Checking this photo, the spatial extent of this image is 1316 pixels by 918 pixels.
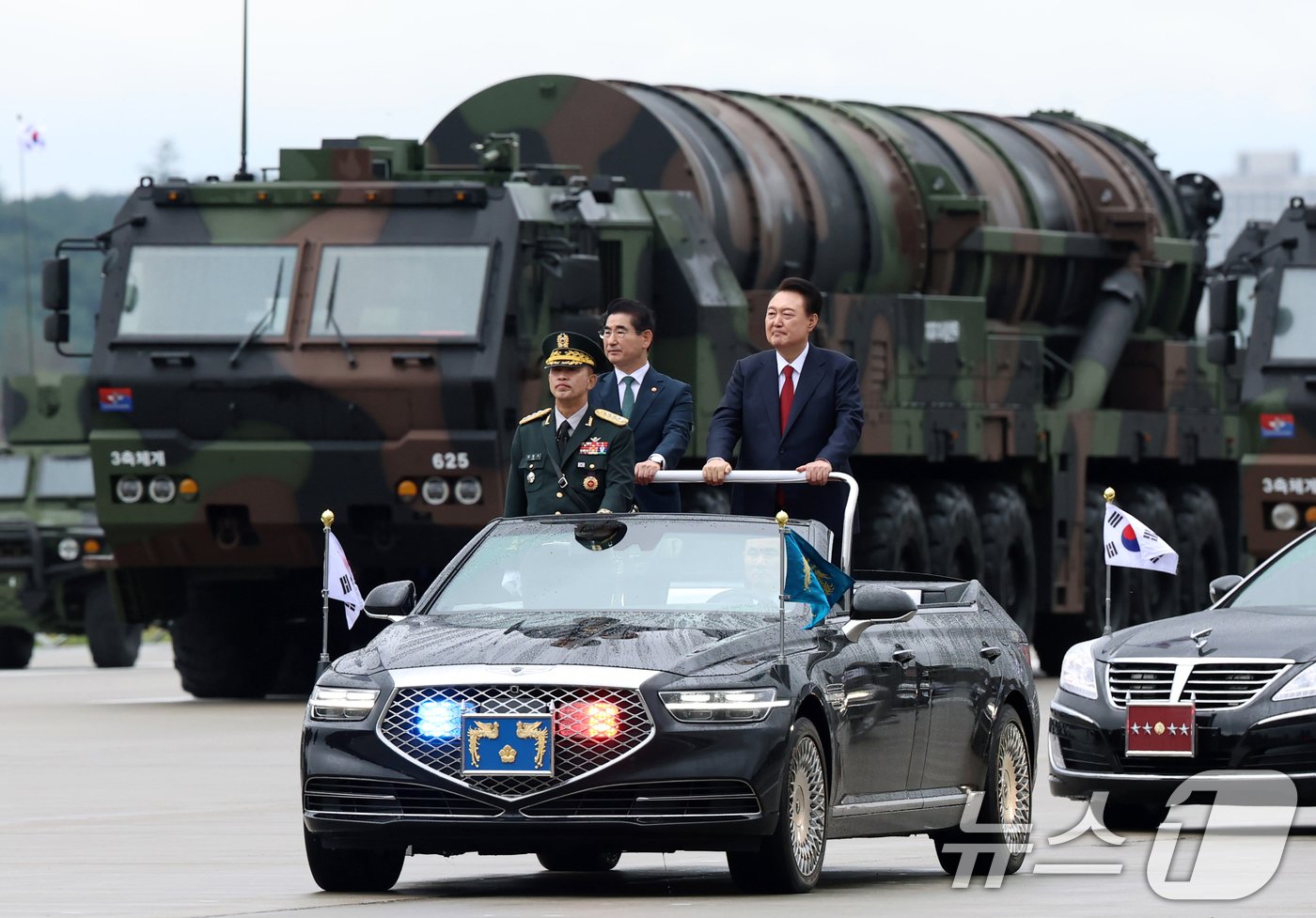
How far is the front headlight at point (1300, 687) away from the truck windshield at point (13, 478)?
68.9 ft

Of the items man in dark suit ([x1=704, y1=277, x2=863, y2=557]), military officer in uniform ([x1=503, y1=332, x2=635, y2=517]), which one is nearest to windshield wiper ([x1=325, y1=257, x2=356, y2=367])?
man in dark suit ([x1=704, y1=277, x2=863, y2=557])

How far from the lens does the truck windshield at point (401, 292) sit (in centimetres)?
2342

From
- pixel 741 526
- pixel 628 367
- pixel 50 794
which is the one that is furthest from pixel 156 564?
pixel 741 526

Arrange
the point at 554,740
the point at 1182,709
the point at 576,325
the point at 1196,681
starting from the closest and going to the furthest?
1. the point at 554,740
2. the point at 1182,709
3. the point at 1196,681
4. the point at 576,325

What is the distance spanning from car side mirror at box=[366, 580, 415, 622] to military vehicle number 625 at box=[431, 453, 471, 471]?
35.0 ft

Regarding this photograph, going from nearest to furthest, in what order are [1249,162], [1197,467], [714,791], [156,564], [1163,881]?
1. [714,791]
2. [1163,881]
3. [156,564]
4. [1197,467]
5. [1249,162]

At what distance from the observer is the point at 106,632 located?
3375 cm

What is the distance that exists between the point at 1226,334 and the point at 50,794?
13150 mm

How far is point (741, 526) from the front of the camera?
12.9 meters

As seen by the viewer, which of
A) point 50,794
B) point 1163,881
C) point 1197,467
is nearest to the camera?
point 1163,881

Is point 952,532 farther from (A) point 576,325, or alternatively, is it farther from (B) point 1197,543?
(B) point 1197,543

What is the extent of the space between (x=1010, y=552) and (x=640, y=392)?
14026mm

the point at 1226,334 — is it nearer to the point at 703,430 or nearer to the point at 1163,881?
the point at 703,430

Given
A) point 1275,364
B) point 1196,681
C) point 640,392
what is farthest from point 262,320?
point 1196,681
